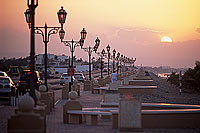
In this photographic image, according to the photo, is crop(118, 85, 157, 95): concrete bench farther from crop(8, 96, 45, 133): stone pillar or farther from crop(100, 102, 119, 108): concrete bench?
crop(8, 96, 45, 133): stone pillar

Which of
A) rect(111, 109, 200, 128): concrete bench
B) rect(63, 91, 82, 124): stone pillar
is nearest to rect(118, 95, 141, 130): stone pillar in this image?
rect(111, 109, 200, 128): concrete bench

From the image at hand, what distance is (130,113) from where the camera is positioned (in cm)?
1085

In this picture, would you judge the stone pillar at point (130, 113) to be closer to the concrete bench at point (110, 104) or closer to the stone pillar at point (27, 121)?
the stone pillar at point (27, 121)

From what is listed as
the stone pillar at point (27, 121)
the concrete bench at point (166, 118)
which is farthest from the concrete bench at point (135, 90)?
the stone pillar at point (27, 121)

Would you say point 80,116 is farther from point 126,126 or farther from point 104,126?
point 126,126

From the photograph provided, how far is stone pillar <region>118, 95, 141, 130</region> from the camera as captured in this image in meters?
10.8

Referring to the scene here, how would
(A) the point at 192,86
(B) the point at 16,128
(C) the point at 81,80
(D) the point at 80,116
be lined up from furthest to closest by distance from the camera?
(C) the point at 81,80 < (A) the point at 192,86 < (D) the point at 80,116 < (B) the point at 16,128

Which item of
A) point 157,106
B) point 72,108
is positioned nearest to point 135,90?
point 157,106

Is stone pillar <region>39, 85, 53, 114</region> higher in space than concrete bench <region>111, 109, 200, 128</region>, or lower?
higher

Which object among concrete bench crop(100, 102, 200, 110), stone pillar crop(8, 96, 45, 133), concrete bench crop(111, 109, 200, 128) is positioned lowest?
concrete bench crop(111, 109, 200, 128)

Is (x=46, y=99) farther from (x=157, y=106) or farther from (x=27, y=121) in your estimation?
(x=27, y=121)

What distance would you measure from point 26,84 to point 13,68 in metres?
49.6

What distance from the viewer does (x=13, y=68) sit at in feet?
270

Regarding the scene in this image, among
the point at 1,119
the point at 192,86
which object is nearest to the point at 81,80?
the point at 192,86
